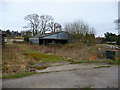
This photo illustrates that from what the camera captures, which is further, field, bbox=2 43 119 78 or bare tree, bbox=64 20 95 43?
bare tree, bbox=64 20 95 43

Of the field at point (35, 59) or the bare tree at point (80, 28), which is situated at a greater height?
the bare tree at point (80, 28)

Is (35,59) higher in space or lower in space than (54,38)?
lower

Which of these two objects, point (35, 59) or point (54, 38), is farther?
point (54, 38)

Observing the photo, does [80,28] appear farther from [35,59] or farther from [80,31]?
[35,59]

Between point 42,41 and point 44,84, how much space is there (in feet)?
107

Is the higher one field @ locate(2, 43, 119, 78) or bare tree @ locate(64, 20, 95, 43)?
bare tree @ locate(64, 20, 95, 43)

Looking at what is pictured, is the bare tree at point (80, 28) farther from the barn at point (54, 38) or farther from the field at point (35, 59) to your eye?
the field at point (35, 59)

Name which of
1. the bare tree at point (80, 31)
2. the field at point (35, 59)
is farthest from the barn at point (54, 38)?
the field at point (35, 59)

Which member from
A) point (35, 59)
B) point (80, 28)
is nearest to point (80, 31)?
point (80, 28)

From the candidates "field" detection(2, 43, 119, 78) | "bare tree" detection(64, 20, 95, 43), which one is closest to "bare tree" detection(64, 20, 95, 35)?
"bare tree" detection(64, 20, 95, 43)

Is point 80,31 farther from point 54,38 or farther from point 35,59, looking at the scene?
point 35,59

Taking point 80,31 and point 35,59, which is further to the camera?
point 80,31

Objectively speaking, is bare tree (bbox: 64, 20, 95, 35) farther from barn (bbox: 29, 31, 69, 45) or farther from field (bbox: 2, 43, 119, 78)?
field (bbox: 2, 43, 119, 78)

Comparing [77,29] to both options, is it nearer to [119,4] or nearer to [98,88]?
[119,4]
